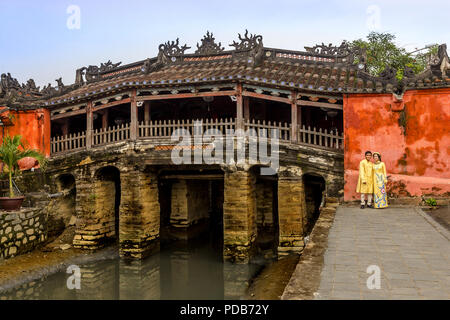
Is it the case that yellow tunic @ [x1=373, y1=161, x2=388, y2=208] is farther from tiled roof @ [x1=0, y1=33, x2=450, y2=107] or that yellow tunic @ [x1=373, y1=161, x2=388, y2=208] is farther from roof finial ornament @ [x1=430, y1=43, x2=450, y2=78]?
roof finial ornament @ [x1=430, y1=43, x2=450, y2=78]

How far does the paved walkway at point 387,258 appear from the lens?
456 cm

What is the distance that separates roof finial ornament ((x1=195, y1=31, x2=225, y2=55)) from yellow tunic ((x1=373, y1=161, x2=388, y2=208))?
26.9ft

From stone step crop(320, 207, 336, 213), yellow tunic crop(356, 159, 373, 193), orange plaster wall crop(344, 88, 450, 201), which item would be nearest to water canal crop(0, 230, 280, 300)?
stone step crop(320, 207, 336, 213)

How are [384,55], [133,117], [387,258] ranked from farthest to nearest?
[384,55] → [133,117] → [387,258]

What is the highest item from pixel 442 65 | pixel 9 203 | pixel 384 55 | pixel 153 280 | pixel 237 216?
pixel 384 55

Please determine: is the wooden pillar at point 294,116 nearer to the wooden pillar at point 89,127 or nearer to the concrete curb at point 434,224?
the concrete curb at point 434,224

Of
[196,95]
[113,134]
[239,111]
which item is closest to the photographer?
[239,111]

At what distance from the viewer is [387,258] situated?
19.1 feet

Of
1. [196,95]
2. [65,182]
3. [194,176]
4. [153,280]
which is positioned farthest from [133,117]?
[153,280]

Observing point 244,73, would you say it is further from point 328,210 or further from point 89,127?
point 89,127

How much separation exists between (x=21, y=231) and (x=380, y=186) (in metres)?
11.3

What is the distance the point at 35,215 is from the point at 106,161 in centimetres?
307
